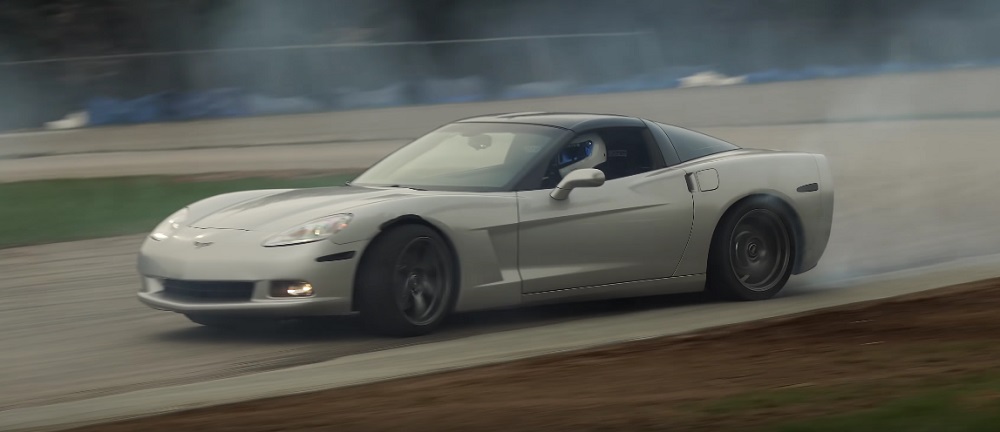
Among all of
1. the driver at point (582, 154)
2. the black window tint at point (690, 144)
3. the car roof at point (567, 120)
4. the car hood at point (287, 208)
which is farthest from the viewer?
the black window tint at point (690, 144)

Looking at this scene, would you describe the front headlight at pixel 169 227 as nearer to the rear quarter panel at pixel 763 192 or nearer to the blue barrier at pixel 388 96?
the rear quarter panel at pixel 763 192

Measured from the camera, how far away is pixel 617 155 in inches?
343

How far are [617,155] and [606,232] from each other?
62cm

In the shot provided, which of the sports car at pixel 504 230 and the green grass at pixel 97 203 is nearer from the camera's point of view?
the sports car at pixel 504 230

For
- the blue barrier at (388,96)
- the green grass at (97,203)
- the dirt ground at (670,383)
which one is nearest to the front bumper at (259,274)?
the dirt ground at (670,383)

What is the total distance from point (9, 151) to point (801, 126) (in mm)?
12515

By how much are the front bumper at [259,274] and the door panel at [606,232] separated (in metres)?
1.12

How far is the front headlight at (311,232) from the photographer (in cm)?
735

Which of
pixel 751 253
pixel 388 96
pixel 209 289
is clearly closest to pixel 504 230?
pixel 209 289

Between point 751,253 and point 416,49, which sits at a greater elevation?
point 416,49

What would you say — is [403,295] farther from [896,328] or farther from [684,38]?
[684,38]

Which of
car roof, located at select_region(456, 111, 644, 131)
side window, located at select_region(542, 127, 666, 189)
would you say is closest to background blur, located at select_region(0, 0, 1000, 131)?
car roof, located at select_region(456, 111, 644, 131)

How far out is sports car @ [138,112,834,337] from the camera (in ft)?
24.2

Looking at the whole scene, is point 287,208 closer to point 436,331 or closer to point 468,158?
point 436,331
